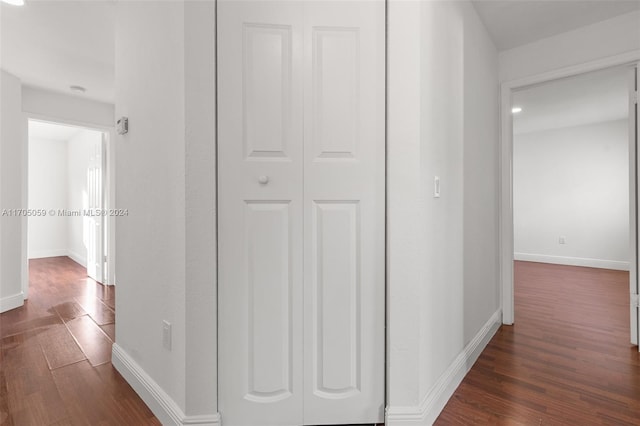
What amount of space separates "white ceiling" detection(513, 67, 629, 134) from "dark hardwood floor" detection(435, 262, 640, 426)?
223cm

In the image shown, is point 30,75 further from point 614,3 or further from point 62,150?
point 614,3

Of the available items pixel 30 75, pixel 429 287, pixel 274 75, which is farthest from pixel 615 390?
pixel 30 75

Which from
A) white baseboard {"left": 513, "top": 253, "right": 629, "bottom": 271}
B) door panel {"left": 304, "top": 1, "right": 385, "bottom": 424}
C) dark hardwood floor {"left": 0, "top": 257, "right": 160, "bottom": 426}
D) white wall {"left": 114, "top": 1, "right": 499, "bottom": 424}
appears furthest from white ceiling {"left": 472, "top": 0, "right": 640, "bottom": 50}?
white baseboard {"left": 513, "top": 253, "right": 629, "bottom": 271}

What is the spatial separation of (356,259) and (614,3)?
2.62 m

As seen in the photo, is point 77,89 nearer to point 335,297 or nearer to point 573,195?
point 335,297

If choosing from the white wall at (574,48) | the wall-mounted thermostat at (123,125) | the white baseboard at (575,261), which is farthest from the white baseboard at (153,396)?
the white baseboard at (575,261)

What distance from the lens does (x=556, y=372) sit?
195 cm

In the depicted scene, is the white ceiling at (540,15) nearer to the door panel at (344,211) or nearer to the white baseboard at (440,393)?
the door panel at (344,211)

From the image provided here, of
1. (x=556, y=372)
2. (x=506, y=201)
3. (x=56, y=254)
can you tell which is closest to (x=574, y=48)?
(x=506, y=201)

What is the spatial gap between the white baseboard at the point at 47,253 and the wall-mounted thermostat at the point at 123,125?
6.18 metres

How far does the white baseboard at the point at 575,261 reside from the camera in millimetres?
5137

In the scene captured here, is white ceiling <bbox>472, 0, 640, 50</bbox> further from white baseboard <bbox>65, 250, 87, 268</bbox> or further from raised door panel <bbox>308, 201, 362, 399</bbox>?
white baseboard <bbox>65, 250, 87, 268</bbox>

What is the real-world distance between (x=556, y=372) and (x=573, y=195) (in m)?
4.89

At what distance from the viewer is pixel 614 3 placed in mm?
2166
